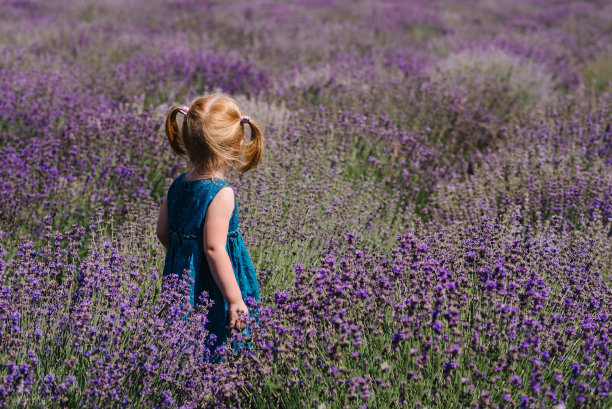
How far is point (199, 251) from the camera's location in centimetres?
257

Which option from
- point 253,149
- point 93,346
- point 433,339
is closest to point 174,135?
point 253,149

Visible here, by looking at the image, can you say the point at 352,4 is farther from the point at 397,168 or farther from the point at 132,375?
the point at 132,375

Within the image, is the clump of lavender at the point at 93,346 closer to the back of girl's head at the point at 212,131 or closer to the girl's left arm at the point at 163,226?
the girl's left arm at the point at 163,226

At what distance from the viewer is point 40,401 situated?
1900 millimetres

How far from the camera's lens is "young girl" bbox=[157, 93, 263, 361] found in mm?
2461

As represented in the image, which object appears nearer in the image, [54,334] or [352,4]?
[54,334]

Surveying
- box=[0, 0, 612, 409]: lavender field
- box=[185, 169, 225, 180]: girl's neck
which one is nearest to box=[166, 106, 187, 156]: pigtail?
box=[185, 169, 225, 180]: girl's neck

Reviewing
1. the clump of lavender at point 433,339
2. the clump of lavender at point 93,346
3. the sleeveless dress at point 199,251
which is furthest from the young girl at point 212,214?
the clump of lavender at point 433,339

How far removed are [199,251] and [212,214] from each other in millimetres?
212

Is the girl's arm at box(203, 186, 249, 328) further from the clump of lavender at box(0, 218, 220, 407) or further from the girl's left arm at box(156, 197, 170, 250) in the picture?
the girl's left arm at box(156, 197, 170, 250)

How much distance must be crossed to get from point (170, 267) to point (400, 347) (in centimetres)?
115

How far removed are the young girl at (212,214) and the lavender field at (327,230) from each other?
190 mm

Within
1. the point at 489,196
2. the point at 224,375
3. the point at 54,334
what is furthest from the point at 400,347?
the point at 489,196

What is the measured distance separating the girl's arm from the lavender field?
0.62ft
